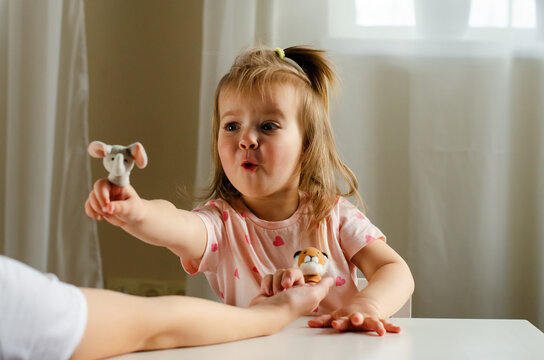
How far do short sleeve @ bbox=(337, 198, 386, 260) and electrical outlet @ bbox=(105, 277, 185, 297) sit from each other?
2.25 feet

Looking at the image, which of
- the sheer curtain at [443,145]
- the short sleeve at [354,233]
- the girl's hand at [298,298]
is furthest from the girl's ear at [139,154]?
the sheer curtain at [443,145]

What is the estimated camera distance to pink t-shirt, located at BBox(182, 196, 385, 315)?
98 centimetres

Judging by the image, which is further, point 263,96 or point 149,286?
point 149,286

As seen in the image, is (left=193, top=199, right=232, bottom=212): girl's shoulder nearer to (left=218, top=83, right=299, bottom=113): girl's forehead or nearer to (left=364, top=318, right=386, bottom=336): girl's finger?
(left=218, top=83, right=299, bottom=113): girl's forehead

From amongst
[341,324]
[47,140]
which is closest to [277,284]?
[341,324]

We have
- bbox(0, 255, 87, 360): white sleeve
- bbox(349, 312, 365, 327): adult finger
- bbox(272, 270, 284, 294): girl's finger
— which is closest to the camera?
bbox(0, 255, 87, 360): white sleeve

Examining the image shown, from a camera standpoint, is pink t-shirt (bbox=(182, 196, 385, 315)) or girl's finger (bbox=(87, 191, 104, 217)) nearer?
girl's finger (bbox=(87, 191, 104, 217))

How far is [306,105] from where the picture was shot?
1.04 metres

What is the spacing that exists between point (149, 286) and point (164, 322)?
1.09m

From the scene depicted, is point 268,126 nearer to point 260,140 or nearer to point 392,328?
point 260,140

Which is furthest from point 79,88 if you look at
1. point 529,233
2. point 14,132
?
point 529,233

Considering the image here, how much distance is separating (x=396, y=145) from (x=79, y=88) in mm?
785

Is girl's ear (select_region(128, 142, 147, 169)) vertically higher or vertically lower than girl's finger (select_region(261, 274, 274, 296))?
higher

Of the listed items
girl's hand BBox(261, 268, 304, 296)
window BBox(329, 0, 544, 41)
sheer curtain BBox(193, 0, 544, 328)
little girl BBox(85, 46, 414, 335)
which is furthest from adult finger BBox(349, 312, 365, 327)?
window BBox(329, 0, 544, 41)
